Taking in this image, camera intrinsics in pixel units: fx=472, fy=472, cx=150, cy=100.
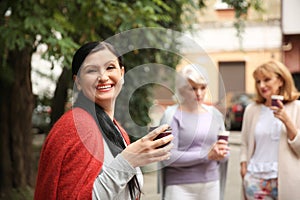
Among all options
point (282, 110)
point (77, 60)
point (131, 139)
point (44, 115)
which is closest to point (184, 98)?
point (131, 139)

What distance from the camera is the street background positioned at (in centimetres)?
174

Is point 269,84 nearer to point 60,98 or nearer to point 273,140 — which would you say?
point 273,140

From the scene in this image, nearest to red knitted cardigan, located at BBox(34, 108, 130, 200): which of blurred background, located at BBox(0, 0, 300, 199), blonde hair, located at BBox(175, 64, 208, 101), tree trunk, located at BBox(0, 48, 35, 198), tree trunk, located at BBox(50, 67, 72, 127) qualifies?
blurred background, located at BBox(0, 0, 300, 199)

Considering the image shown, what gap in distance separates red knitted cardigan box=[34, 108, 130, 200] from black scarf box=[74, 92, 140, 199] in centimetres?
2

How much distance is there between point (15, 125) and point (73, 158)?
207 inches

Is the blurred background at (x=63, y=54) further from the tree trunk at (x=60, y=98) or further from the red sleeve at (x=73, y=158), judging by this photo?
the red sleeve at (x=73, y=158)

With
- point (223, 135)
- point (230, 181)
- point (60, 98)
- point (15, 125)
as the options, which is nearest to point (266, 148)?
point (223, 135)

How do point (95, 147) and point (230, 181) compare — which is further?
point (230, 181)

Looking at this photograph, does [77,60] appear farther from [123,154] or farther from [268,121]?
[268,121]

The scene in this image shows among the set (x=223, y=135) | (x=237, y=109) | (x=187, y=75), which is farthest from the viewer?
(x=237, y=109)

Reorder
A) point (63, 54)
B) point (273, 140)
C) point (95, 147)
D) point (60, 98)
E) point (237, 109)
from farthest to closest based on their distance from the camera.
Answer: point (237, 109) < point (60, 98) < point (63, 54) < point (273, 140) < point (95, 147)

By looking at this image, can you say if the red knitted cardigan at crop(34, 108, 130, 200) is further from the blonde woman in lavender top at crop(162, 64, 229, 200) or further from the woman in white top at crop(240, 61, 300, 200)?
the woman in white top at crop(240, 61, 300, 200)

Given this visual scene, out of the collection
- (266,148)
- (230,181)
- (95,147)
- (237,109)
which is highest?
(95,147)

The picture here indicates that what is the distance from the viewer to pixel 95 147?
57.8 inches
